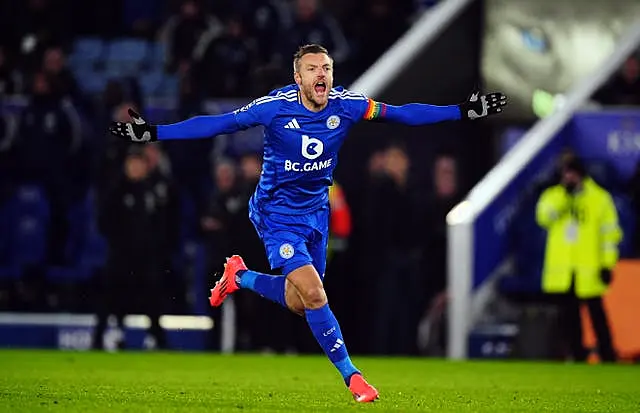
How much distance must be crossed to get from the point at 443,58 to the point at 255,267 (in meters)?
3.34

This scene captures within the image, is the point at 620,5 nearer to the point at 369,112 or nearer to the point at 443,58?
the point at 443,58

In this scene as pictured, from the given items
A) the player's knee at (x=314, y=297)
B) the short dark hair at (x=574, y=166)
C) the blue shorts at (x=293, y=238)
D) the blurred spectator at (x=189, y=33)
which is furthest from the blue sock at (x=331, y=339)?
the blurred spectator at (x=189, y=33)

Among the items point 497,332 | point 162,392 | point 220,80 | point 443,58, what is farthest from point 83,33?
point 162,392

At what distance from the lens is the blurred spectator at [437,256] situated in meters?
16.9

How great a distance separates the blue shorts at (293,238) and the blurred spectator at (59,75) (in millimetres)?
8739

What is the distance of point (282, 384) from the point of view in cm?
1161

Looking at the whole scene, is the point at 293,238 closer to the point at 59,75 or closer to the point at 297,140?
the point at 297,140

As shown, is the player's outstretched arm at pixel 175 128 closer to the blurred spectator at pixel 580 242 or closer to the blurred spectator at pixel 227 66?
the blurred spectator at pixel 580 242

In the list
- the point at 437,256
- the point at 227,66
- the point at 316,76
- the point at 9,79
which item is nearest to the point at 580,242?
the point at 437,256

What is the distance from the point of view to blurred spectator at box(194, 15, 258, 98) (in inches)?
749

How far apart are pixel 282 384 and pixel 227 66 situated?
315 inches

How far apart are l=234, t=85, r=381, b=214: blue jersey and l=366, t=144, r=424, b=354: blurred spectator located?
6.65 m

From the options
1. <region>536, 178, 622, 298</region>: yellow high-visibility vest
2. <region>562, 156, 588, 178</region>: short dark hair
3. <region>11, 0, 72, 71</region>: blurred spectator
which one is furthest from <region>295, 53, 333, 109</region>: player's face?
<region>11, 0, 72, 71</region>: blurred spectator

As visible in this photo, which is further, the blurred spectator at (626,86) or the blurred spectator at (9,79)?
the blurred spectator at (9,79)
